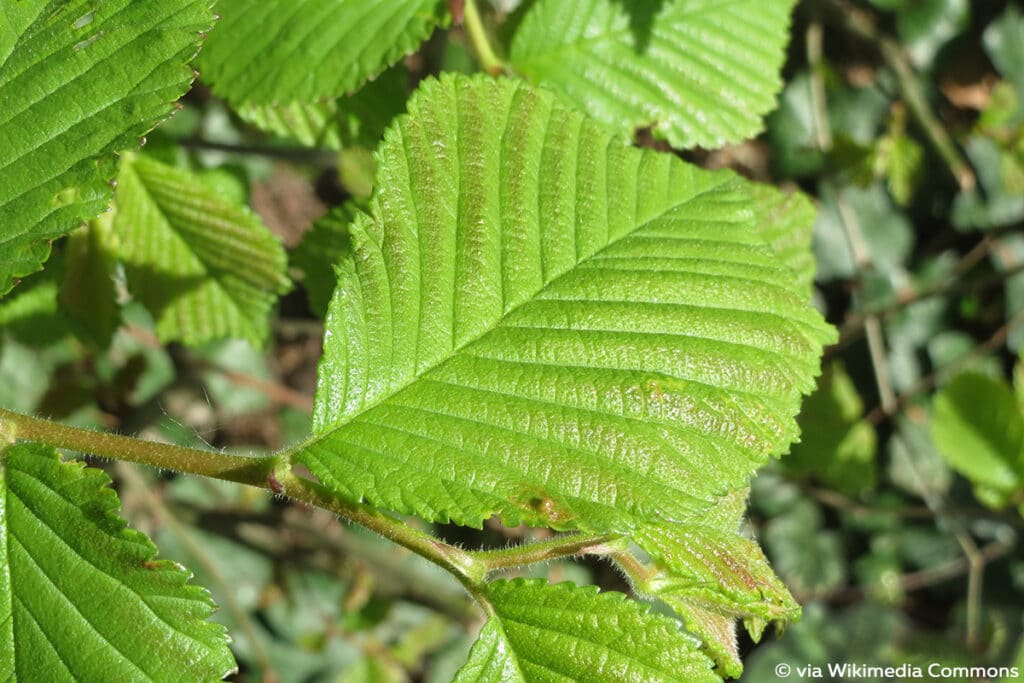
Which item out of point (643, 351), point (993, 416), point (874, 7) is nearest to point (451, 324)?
point (643, 351)

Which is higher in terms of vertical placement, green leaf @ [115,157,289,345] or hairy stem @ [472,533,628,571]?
green leaf @ [115,157,289,345]

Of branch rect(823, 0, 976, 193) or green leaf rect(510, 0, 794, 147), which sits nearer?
green leaf rect(510, 0, 794, 147)

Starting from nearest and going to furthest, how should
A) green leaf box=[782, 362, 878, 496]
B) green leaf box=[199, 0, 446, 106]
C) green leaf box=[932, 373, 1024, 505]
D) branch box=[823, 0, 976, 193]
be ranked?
green leaf box=[199, 0, 446, 106] < green leaf box=[932, 373, 1024, 505] < green leaf box=[782, 362, 878, 496] < branch box=[823, 0, 976, 193]

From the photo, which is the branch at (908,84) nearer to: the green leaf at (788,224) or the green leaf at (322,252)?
the green leaf at (788,224)

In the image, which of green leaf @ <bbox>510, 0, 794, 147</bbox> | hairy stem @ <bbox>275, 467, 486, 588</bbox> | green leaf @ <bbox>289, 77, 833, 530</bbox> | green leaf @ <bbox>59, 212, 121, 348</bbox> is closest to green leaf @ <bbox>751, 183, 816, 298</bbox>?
green leaf @ <bbox>510, 0, 794, 147</bbox>

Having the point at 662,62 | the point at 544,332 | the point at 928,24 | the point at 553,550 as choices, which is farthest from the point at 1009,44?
the point at 553,550

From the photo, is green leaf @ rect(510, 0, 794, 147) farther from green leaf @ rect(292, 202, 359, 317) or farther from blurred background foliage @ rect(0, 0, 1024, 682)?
blurred background foliage @ rect(0, 0, 1024, 682)
